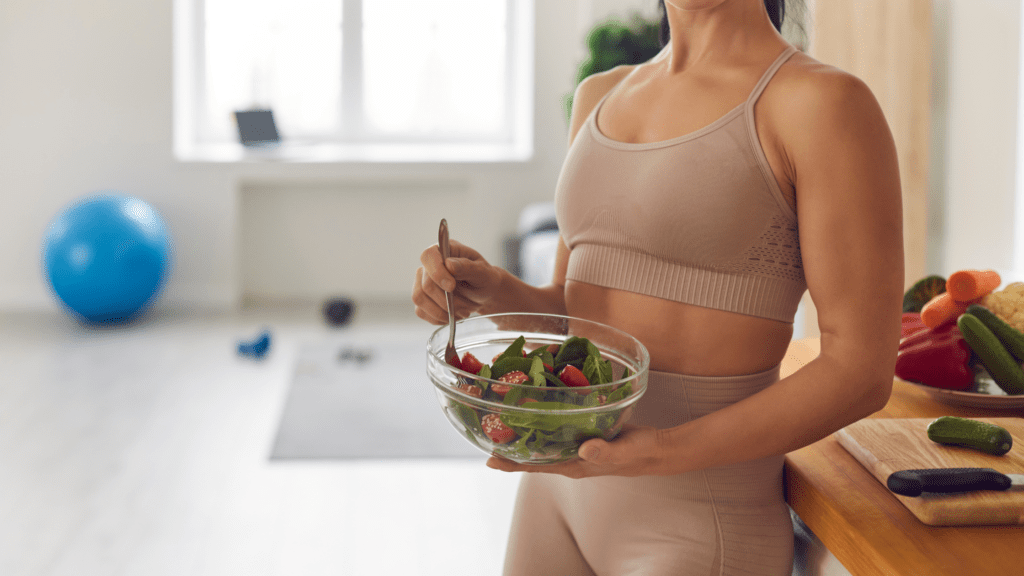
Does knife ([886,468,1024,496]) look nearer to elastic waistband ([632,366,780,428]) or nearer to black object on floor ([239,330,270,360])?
elastic waistband ([632,366,780,428])

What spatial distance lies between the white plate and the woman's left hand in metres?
0.58

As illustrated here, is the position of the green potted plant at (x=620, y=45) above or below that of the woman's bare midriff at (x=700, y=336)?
above

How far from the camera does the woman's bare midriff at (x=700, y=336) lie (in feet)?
2.70

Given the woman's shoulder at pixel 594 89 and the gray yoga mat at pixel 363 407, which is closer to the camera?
the woman's shoulder at pixel 594 89

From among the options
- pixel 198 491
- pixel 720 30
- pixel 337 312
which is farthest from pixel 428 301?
pixel 337 312

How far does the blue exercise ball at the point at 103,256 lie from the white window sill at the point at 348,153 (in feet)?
1.90

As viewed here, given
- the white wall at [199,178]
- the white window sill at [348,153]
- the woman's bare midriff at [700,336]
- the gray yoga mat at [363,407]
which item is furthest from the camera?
the white window sill at [348,153]

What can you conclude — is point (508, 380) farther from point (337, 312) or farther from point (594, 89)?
point (337, 312)

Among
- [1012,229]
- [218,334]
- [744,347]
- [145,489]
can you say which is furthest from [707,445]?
[218,334]

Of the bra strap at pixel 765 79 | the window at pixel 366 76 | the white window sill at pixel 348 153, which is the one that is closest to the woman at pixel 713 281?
the bra strap at pixel 765 79

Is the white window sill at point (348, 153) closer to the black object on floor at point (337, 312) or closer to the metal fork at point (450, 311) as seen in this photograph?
the black object on floor at point (337, 312)

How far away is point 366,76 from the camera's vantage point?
203 inches

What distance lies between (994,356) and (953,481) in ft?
1.34

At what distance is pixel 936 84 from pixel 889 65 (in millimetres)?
157
